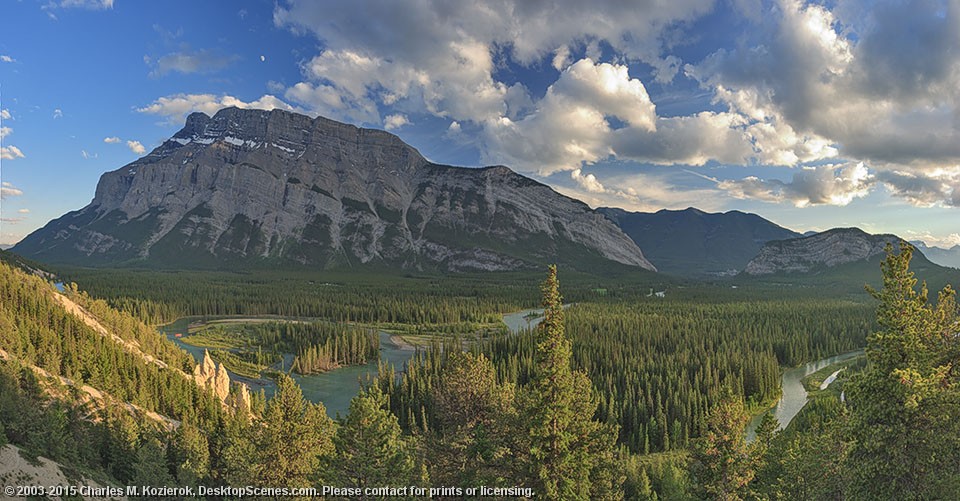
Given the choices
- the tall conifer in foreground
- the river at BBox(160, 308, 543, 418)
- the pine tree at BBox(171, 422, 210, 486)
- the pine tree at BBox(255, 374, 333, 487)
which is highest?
the tall conifer in foreground

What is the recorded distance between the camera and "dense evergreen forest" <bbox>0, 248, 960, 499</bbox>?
17.3 m

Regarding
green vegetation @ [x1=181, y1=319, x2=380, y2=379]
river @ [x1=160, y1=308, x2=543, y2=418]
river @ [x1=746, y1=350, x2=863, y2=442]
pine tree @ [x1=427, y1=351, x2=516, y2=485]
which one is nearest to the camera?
pine tree @ [x1=427, y1=351, x2=516, y2=485]

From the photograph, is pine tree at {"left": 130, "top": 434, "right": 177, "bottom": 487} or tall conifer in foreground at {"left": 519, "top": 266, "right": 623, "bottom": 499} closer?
tall conifer in foreground at {"left": 519, "top": 266, "right": 623, "bottom": 499}

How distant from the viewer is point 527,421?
22484 millimetres

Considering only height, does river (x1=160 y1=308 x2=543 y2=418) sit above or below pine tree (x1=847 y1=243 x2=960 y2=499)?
below

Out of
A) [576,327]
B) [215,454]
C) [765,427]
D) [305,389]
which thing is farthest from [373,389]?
[576,327]

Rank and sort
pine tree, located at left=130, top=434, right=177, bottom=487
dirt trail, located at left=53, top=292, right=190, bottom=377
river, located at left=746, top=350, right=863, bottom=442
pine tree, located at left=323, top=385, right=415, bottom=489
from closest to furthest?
pine tree, located at left=323, top=385, right=415, bottom=489 → pine tree, located at left=130, top=434, right=177, bottom=487 → dirt trail, located at left=53, top=292, right=190, bottom=377 → river, located at left=746, top=350, right=863, bottom=442

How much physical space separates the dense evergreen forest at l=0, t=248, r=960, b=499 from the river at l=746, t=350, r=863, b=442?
13.7 feet

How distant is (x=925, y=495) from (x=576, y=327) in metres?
125

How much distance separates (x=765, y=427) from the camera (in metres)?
37.5

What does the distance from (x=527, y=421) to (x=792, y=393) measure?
104363mm

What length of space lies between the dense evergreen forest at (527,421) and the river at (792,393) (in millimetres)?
4173

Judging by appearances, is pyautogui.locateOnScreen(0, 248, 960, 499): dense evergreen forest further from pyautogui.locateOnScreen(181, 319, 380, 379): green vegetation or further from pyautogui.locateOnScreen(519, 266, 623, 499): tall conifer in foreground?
pyautogui.locateOnScreen(181, 319, 380, 379): green vegetation

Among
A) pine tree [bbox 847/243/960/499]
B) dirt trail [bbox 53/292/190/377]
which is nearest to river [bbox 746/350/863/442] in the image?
pine tree [bbox 847/243/960/499]
